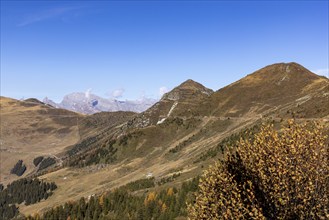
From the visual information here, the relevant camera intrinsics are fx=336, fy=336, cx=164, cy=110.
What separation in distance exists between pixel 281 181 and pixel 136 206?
9152 centimetres

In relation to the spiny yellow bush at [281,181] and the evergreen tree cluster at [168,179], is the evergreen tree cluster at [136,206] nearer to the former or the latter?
the evergreen tree cluster at [168,179]

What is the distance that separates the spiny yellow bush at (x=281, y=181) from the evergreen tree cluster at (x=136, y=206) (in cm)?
5645

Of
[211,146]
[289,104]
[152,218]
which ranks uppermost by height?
[289,104]

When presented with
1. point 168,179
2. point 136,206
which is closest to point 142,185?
point 168,179

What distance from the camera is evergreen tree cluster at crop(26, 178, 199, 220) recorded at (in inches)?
3679

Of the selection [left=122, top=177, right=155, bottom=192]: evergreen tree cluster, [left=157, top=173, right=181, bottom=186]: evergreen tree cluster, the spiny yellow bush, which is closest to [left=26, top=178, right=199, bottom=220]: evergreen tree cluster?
[left=122, top=177, right=155, bottom=192]: evergreen tree cluster

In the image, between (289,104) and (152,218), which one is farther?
(289,104)

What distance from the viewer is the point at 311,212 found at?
68.3 ft

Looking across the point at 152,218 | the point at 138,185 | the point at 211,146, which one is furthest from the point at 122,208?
the point at 211,146

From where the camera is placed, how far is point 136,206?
107 m

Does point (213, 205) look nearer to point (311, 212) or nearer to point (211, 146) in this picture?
point (311, 212)

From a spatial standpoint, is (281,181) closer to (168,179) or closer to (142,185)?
(168,179)

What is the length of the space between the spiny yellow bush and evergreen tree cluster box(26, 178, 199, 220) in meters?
56.4

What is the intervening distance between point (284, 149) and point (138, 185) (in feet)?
A: 409
